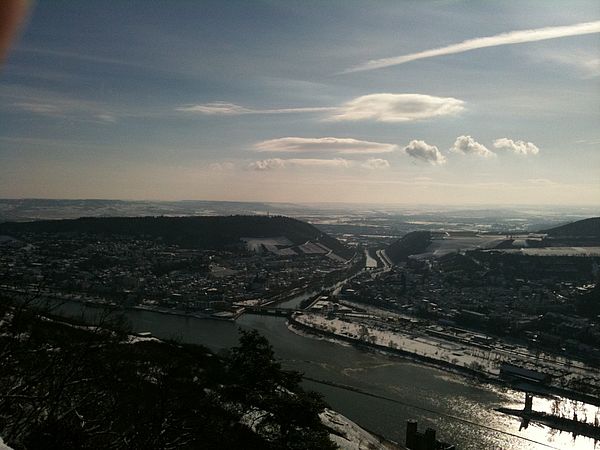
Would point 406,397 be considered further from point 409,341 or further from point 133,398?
point 133,398

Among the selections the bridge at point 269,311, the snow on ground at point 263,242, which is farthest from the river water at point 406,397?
the snow on ground at point 263,242

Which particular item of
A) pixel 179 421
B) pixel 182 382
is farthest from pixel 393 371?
pixel 179 421

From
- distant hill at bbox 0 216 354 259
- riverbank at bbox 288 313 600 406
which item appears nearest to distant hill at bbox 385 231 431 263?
distant hill at bbox 0 216 354 259

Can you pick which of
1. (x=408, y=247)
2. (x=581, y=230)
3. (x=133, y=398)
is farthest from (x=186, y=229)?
(x=133, y=398)

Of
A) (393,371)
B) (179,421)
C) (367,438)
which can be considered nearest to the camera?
(179,421)

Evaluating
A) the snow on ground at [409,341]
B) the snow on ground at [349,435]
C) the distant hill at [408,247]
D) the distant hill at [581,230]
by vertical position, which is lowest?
the snow on ground at [409,341]

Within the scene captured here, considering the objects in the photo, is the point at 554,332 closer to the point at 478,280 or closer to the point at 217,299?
the point at 478,280

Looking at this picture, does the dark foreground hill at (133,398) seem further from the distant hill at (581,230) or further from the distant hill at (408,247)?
the distant hill at (581,230)

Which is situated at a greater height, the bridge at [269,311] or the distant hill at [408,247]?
the distant hill at [408,247]
